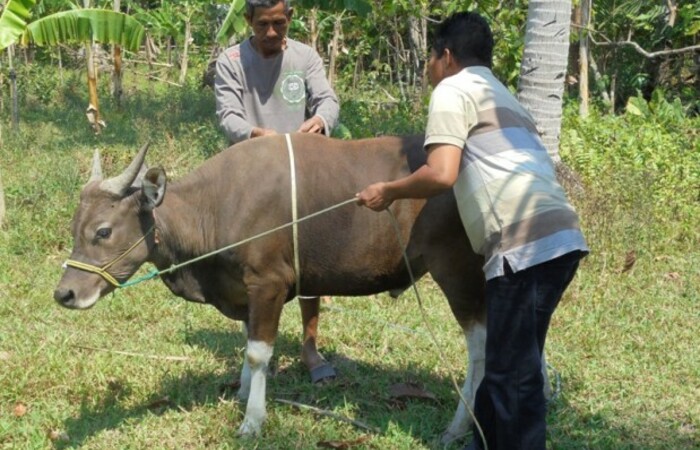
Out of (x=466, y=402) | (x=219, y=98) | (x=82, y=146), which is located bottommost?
(x=82, y=146)

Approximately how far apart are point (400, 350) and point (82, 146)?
6.44 metres

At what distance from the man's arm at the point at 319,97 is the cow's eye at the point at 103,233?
1.37 metres

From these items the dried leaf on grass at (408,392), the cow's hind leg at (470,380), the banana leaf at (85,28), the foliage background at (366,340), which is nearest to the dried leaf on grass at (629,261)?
the foliage background at (366,340)

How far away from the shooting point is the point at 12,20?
26.7 feet

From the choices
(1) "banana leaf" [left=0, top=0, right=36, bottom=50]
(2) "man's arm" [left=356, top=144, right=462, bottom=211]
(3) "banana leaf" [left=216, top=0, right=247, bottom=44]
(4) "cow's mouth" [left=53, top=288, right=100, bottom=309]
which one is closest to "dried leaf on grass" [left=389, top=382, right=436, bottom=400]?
(2) "man's arm" [left=356, top=144, right=462, bottom=211]

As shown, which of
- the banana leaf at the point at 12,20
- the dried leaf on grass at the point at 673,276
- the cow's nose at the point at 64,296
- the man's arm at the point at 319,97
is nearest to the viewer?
the cow's nose at the point at 64,296

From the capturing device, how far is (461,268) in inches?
168

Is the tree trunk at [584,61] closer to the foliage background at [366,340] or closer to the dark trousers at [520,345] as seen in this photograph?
the foliage background at [366,340]

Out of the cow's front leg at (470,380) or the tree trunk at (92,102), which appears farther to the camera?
the tree trunk at (92,102)

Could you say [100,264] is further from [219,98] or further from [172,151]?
[172,151]

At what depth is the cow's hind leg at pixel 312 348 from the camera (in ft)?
17.3

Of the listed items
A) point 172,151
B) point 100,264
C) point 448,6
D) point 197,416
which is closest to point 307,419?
point 197,416

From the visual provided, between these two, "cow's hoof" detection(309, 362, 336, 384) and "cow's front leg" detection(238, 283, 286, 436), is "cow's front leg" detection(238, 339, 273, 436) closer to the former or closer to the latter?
"cow's front leg" detection(238, 283, 286, 436)

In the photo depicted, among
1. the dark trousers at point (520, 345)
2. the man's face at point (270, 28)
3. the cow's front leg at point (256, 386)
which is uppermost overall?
the man's face at point (270, 28)
